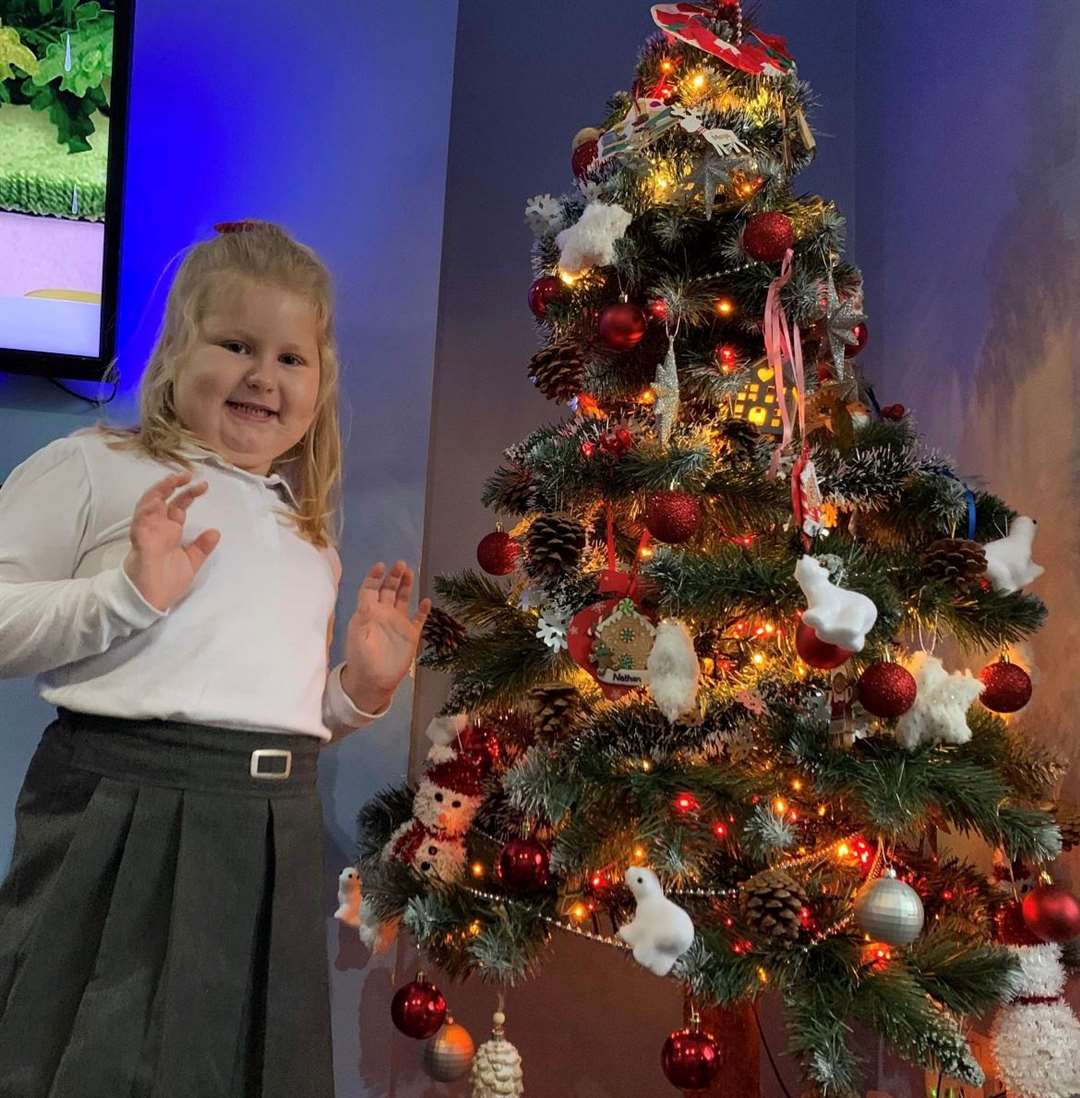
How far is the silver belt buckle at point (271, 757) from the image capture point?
1040 mm

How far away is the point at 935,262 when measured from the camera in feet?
5.44

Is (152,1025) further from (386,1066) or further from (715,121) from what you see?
(715,121)

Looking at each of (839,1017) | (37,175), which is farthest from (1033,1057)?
(37,175)

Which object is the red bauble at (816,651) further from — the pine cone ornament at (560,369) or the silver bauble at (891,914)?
the pine cone ornament at (560,369)

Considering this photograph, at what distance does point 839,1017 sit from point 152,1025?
1.98 feet

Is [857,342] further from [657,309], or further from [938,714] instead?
[938,714]

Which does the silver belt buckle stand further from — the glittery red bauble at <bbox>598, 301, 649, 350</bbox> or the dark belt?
the glittery red bauble at <bbox>598, 301, 649, 350</bbox>

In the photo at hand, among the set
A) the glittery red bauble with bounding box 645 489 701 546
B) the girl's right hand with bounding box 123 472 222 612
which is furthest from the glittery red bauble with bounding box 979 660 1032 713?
the girl's right hand with bounding box 123 472 222 612

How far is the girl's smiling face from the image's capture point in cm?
114

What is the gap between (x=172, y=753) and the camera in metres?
1.01

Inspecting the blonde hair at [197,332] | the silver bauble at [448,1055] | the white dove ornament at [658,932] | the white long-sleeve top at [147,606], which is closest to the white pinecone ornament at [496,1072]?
the silver bauble at [448,1055]

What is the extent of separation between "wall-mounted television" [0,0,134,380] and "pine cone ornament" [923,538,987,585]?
43.8 inches

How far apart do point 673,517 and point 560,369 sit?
0.32 m

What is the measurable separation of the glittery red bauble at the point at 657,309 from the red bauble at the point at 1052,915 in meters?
0.71
